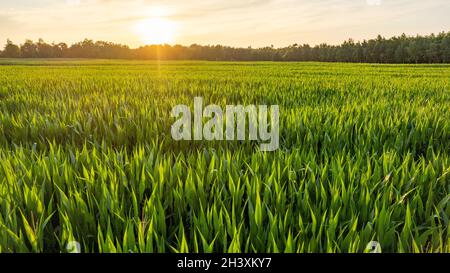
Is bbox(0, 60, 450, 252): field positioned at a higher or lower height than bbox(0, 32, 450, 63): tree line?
lower

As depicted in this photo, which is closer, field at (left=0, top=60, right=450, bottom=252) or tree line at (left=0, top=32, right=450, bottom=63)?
field at (left=0, top=60, right=450, bottom=252)

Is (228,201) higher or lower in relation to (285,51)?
lower

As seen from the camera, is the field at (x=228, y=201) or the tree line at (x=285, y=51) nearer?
the field at (x=228, y=201)

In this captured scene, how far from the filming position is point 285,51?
69.3 meters

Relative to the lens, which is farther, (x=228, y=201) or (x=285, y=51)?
(x=285, y=51)

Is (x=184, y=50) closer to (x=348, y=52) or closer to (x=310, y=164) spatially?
(x=348, y=52)

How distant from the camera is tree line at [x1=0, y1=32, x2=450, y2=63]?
3750 cm

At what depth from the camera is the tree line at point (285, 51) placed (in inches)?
1477

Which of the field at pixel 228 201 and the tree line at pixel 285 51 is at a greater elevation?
the tree line at pixel 285 51
